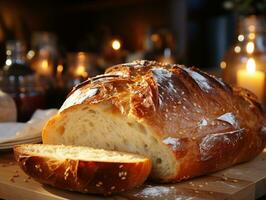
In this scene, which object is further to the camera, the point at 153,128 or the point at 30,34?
the point at 30,34

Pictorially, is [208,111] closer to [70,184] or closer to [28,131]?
[70,184]

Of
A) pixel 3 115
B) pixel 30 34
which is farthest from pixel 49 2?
pixel 3 115

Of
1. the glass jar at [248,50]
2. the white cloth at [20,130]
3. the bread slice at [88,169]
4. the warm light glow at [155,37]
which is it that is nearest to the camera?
the bread slice at [88,169]

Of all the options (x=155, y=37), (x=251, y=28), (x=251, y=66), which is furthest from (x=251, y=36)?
(x=155, y=37)

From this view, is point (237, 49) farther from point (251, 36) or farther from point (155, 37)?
point (155, 37)

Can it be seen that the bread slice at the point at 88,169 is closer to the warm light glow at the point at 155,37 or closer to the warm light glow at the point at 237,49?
the warm light glow at the point at 237,49

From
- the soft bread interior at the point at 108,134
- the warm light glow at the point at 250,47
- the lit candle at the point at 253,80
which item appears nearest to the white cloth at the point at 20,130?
the soft bread interior at the point at 108,134

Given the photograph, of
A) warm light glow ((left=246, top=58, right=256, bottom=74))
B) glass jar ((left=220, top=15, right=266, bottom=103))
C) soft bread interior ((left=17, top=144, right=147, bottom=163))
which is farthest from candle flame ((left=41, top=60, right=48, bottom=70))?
soft bread interior ((left=17, top=144, right=147, bottom=163))
